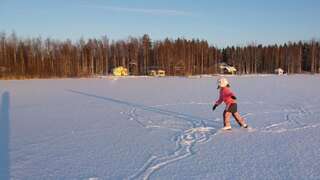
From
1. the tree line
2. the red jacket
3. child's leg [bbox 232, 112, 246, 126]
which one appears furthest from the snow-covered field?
the tree line

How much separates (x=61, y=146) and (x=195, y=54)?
3129 inches

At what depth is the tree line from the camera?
67875 mm

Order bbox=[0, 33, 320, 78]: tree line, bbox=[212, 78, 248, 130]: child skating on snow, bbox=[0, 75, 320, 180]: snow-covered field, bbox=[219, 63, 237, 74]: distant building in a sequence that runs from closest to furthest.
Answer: bbox=[0, 75, 320, 180]: snow-covered field → bbox=[212, 78, 248, 130]: child skating on snow → bbox=[0, 33, 320, 78]: tree line → bbox=[219, 63, 237, 74]: distant building

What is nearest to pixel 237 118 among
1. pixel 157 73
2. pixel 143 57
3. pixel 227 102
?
pixel 227 102

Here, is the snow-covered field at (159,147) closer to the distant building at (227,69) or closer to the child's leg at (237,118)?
the child's leg at (237,118)

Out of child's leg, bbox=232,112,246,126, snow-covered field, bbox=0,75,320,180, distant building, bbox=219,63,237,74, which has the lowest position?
snow-covered field, bbox=0,75,320,180

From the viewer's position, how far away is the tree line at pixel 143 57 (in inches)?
2672

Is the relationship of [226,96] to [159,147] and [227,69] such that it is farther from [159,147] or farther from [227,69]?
[227,69]

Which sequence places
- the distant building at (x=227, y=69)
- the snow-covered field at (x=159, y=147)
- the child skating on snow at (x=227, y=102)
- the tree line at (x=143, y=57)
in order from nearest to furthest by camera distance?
the snow-covered field at (x=159, y=147)
the child skating on snow at (x=227, y=102)
the tree line at (x=143, y=57)
the distant building at (x=227, y=69)

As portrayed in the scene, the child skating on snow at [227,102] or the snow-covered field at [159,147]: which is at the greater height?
the child skating on snow at [227,102]

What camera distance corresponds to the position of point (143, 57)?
8056 centimetres

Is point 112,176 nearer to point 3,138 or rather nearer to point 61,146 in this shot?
point 61,146

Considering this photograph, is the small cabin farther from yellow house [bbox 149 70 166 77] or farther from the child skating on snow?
the child skating on snow

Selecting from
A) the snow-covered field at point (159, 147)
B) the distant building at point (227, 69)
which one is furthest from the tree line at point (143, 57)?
the snow-covered field at point (159, 147)
